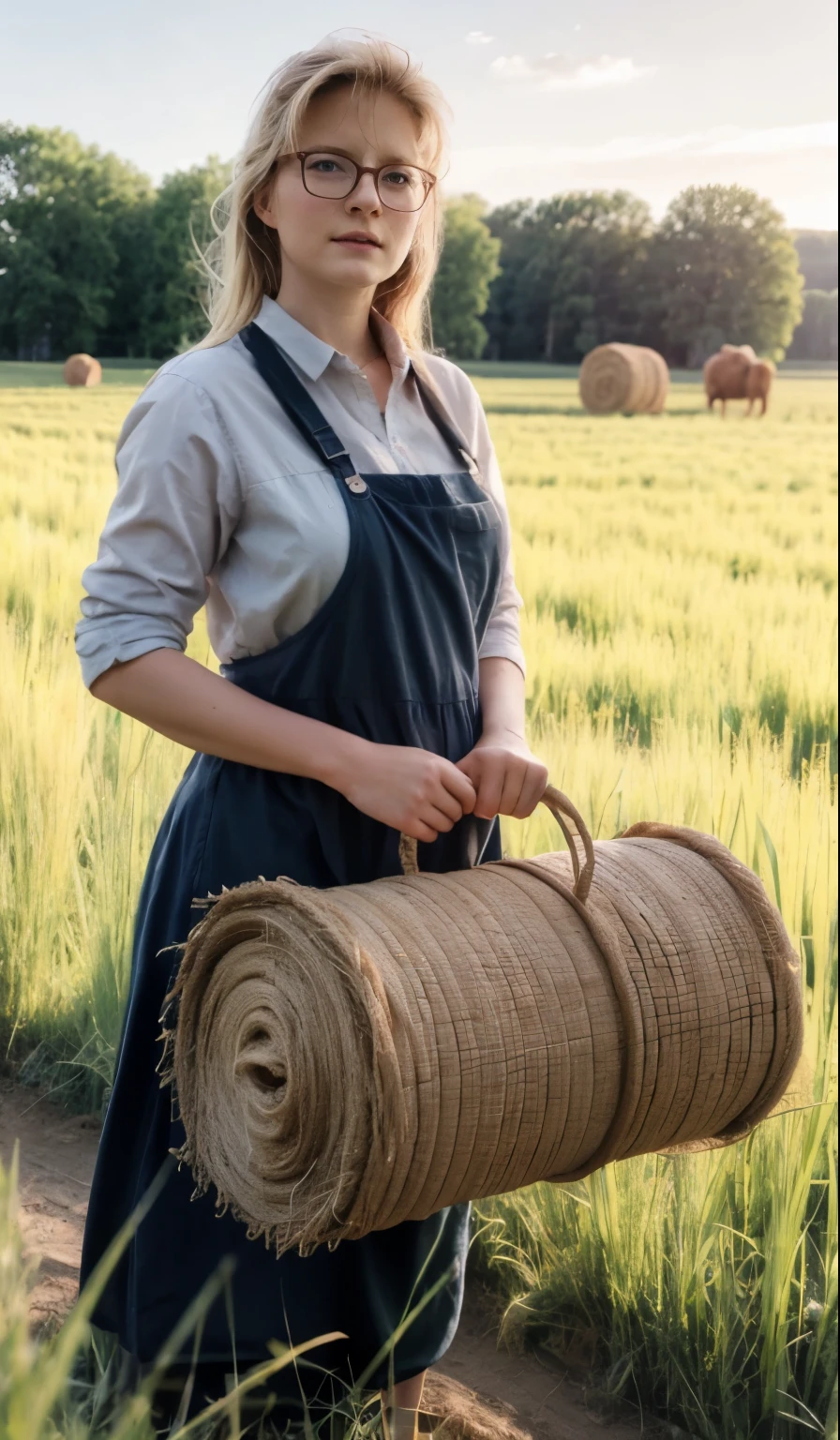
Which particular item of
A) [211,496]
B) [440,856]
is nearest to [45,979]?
[440,856]

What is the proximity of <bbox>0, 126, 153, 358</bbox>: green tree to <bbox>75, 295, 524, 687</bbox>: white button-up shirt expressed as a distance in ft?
5.96

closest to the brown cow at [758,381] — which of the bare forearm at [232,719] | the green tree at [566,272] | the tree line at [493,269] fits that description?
the tree line at [493,269]

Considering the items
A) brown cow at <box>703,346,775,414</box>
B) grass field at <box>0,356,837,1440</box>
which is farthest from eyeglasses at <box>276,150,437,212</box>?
brown cow at <box>703,346,775,414</box>

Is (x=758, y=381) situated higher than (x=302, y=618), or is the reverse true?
(x=758, y=381)

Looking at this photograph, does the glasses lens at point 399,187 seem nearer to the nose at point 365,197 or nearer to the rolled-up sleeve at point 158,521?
the nose at point 365,197

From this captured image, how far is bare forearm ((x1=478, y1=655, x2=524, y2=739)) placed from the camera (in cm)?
139

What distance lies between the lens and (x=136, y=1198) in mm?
1398

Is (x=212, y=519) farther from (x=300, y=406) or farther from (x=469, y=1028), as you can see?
(x=469, y=1028)

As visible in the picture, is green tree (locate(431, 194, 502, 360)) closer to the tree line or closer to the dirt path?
the tree line

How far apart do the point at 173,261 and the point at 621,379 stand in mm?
16528

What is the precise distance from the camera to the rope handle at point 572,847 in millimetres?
1137

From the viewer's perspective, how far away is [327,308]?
1.33 m

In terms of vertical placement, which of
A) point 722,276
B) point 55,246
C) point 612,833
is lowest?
point 612,833

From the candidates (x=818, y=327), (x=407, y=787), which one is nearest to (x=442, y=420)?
(x=407, y=787)
